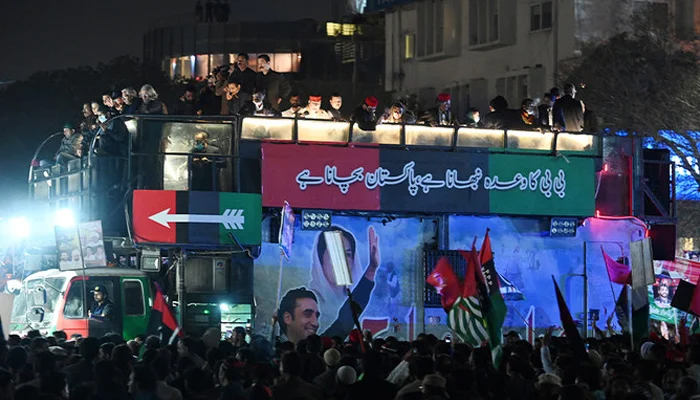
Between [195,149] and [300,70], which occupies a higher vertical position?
[300,70]

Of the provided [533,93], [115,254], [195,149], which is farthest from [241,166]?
[533,93]

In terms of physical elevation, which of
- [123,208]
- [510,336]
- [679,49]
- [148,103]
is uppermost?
[679,49]

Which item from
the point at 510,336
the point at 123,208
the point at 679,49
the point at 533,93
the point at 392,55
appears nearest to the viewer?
the point at 510,336

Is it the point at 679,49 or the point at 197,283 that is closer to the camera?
the point at 197,283

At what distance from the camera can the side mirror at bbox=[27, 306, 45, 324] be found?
2110cm

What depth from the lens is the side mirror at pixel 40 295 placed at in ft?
71.0

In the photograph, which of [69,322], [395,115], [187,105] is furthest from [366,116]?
[69,322]

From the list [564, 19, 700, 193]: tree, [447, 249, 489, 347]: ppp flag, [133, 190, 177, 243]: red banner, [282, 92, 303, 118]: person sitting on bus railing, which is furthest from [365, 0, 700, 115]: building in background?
[447, 249, 489, 347]: ppp flag

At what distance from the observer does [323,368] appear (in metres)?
14.4

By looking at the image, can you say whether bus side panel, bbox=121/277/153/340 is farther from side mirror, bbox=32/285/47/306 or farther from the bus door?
side mirror, bbox=32/285/47/306

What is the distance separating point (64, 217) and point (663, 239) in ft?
32.8

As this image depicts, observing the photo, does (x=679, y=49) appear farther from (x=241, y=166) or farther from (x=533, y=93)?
(x=241, y=166)

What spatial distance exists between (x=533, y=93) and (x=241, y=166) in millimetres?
30271

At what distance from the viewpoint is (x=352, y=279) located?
75.1ft
